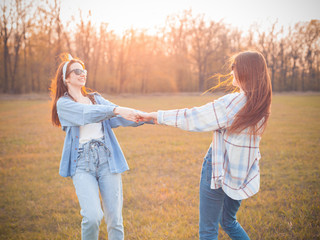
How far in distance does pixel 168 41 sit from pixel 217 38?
985 cm

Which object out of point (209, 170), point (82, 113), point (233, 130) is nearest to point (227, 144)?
point (233, 130)

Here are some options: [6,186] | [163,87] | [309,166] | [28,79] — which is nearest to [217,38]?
[163,87]

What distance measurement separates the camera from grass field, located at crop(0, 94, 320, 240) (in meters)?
3.64

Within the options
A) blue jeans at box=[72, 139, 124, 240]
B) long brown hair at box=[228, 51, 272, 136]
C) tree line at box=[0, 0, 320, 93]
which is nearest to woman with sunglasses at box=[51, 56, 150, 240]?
blue jeans at box=[72, 139, 124, 240]

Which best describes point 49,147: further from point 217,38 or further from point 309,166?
point 217,38

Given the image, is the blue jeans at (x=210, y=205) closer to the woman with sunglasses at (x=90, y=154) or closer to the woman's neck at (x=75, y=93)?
the woman with sunglasses at (x=90, y=154)

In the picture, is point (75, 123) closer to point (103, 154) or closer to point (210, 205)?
point (103, 154)

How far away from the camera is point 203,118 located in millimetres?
2053

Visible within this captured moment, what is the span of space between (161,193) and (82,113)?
2977mm

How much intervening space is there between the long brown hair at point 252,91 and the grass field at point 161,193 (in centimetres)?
224

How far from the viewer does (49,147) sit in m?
8.80

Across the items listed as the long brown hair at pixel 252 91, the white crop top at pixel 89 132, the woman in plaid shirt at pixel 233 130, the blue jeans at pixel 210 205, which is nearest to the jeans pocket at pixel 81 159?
the white crop top at pixel 89 132

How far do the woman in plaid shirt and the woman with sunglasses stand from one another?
811 mm

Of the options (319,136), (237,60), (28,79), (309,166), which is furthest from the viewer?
(28,79)
